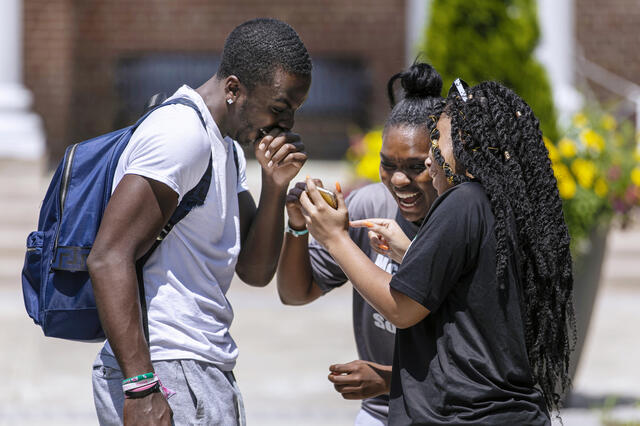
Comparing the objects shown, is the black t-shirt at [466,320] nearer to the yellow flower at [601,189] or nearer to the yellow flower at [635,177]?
the yellow flower at [601,189]

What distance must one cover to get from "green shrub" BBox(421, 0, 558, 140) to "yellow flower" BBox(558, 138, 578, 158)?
Result: 4.78ft

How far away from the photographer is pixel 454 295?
2273 millimetres

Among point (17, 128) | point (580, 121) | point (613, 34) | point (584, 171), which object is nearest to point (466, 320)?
point (584, 171)

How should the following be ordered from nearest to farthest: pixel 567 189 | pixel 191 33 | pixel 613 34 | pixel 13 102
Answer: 1. pixel 567 189
2. pixel 13 102
3. pixel 613 34
4. pixel 191 33

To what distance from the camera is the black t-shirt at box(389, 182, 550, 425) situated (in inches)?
87.1

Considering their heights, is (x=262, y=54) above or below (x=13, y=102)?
above

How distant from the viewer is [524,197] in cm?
227

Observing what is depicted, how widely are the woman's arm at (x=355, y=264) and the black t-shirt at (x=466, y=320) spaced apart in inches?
1.7

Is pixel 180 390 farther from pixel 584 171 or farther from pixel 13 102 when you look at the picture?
pixel 13 102

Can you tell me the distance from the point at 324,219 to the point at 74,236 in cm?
63

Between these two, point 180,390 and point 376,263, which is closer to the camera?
point 180,390

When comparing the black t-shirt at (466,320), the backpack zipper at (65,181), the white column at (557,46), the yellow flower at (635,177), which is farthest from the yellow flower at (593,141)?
the white column at (557,46)

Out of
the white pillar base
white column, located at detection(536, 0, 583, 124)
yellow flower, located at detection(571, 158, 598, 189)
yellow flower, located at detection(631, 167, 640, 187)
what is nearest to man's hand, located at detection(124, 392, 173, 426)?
yellow flower, located at detection(571, 158, 598, 189)

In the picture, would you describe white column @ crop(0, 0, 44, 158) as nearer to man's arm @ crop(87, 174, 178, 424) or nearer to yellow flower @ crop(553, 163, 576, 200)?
yellow flower @ crop(553, 163, 576, 200)
